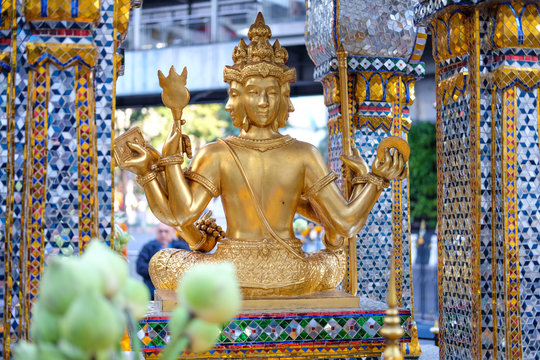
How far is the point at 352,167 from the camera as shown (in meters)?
4.98

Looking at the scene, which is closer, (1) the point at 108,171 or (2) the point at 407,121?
(1) the point at 108,171

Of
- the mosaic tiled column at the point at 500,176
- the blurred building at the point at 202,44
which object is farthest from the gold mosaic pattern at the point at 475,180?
the blurred building at the point at 202,44

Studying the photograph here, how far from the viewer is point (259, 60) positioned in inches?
197

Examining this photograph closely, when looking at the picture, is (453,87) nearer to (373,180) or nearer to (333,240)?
(373,180)

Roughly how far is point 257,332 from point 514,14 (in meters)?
2.23

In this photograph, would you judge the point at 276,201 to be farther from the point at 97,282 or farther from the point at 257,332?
the point at 97,282

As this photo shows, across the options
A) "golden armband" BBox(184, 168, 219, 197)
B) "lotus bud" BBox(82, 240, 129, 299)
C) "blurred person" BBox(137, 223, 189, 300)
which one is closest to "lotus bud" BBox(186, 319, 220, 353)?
"lotus bud" BBox(82, 240, 129, 299)

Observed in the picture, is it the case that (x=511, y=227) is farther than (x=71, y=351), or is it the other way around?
(x=511, y=227)

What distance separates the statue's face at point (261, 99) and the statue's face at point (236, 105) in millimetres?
35

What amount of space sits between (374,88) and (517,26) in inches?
90.0

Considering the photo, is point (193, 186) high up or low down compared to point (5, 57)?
down

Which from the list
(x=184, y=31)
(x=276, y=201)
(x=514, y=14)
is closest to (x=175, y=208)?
(x=276, y=201)

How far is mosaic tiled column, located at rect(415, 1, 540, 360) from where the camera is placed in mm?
4316

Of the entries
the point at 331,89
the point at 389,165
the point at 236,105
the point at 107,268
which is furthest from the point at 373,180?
the point at 107,268
